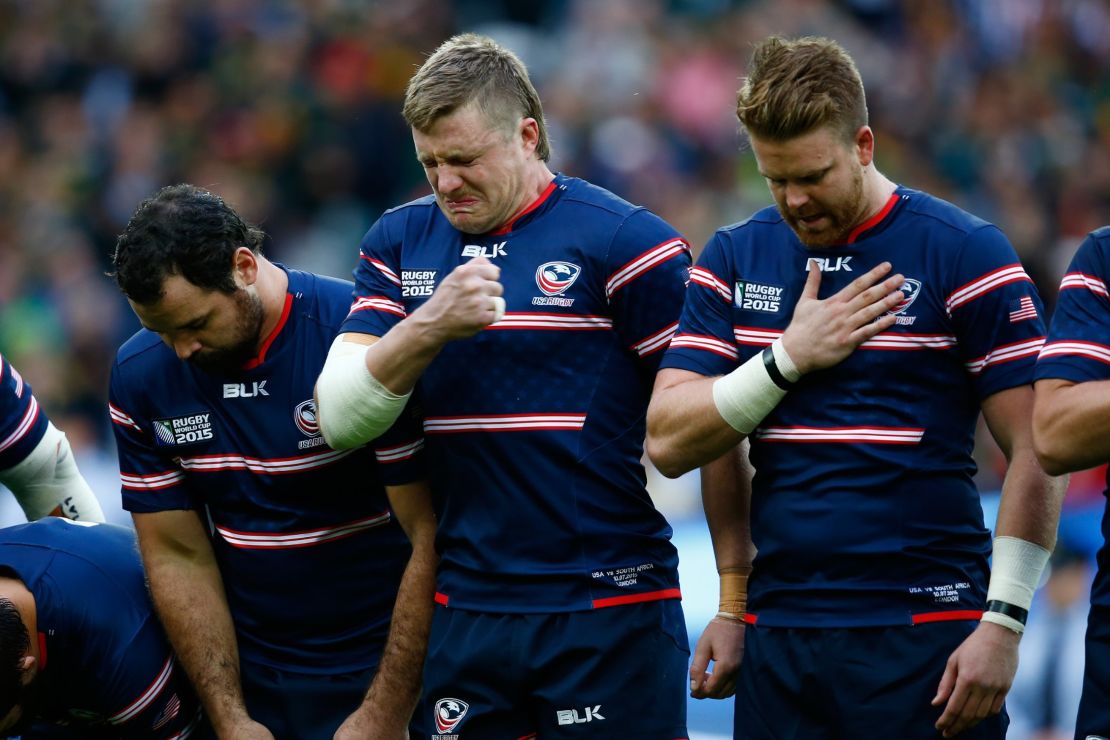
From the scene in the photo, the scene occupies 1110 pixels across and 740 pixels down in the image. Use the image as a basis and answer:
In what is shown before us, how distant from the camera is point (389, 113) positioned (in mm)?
12031

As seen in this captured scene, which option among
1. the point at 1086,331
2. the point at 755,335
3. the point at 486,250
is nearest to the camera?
the point at 1086,331

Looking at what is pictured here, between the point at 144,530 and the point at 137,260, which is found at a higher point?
the point at 137,260

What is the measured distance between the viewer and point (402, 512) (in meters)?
4.45

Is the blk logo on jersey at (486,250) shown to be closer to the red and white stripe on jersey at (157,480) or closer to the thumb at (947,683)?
the red and white stripe on jersey at (157,480)

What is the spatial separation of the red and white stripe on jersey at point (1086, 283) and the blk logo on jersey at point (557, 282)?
122cm

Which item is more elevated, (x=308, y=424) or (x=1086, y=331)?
(x=1086, y=331)

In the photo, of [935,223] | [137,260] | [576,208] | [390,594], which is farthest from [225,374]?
[935,223]

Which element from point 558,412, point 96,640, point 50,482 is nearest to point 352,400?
point 558,412

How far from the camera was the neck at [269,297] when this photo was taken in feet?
15.1

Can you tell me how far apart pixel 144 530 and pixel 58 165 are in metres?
8.89

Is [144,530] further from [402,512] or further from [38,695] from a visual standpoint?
[402,512]

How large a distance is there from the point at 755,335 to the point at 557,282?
21.4 inches

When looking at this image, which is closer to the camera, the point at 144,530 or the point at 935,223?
the point at 935,223

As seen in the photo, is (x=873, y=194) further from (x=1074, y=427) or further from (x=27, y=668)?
(x=27, y=668)
